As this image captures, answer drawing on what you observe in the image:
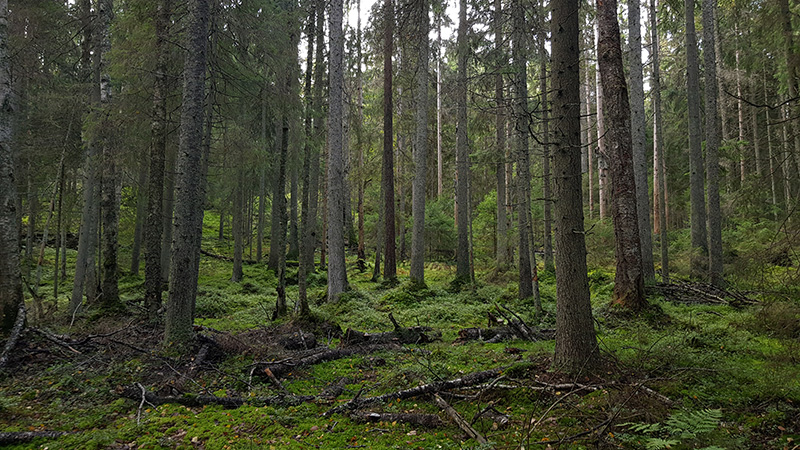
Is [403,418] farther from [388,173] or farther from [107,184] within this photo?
[388,173]

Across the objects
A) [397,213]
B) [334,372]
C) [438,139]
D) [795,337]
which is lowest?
[334,372]

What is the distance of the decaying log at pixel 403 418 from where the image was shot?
12.8 ft

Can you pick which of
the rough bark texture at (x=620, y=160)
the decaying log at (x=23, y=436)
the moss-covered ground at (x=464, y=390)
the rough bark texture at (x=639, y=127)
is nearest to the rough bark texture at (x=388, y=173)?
the moss-covered ground at (x=464, y=390)

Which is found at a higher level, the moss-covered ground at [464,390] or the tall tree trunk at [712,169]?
the tall tree trunk at [712,169]

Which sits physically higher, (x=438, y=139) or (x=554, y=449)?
(x=438, y=139)

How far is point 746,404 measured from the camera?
3828 millimetres

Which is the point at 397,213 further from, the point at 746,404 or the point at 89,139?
the point at 746,404

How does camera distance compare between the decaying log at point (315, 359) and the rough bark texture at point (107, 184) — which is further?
the rough bark texture at point (107, 184)

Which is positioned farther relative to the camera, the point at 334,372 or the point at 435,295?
the point at 435,295

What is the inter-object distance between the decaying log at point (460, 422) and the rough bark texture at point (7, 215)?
6.60m

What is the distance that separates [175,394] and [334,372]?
197cm

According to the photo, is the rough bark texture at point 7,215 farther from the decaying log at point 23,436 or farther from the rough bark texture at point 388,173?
the rough bark texture at point 388,173

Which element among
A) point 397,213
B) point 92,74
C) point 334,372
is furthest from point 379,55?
point 334,372

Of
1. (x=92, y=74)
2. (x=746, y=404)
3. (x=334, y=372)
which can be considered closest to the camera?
(x=746, y=404)
